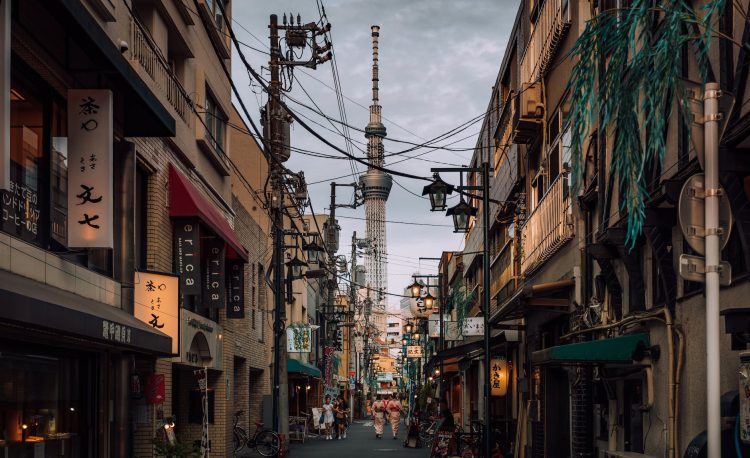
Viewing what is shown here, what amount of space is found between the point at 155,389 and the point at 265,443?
12150 millimetres

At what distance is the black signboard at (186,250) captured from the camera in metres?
21.4

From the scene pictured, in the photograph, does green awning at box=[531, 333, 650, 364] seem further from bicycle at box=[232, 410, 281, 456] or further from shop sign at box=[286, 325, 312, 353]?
shop sign at box=[286, 325, 312, 353]

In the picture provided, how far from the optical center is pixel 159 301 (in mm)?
18234

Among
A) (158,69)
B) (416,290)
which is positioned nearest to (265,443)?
(158,69)

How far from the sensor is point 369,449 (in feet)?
119

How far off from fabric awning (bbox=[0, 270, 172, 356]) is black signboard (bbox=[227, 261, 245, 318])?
1155cm

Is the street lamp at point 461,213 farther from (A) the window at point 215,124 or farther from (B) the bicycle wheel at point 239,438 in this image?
(B) the bicycle wheel at point 239,438

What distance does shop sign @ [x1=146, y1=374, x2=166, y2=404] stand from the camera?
1912 centimetres

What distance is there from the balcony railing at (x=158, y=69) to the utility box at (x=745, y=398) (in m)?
12.1

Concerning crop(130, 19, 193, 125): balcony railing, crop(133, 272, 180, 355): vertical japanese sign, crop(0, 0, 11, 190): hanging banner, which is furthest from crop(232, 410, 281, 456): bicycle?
crop(0, 0, 11, 190): hanging banner

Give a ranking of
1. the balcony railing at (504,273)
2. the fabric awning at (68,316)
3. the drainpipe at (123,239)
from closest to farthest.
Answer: the fabric awning at (68,316)
the drainpipe at (123,239)
the balcony railing at (504,273)

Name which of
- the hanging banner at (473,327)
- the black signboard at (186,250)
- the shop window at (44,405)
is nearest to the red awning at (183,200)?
the black signboard at (186,250)

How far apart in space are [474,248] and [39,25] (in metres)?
32.3

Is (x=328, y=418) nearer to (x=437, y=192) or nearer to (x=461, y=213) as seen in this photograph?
(x=461, y=213)
